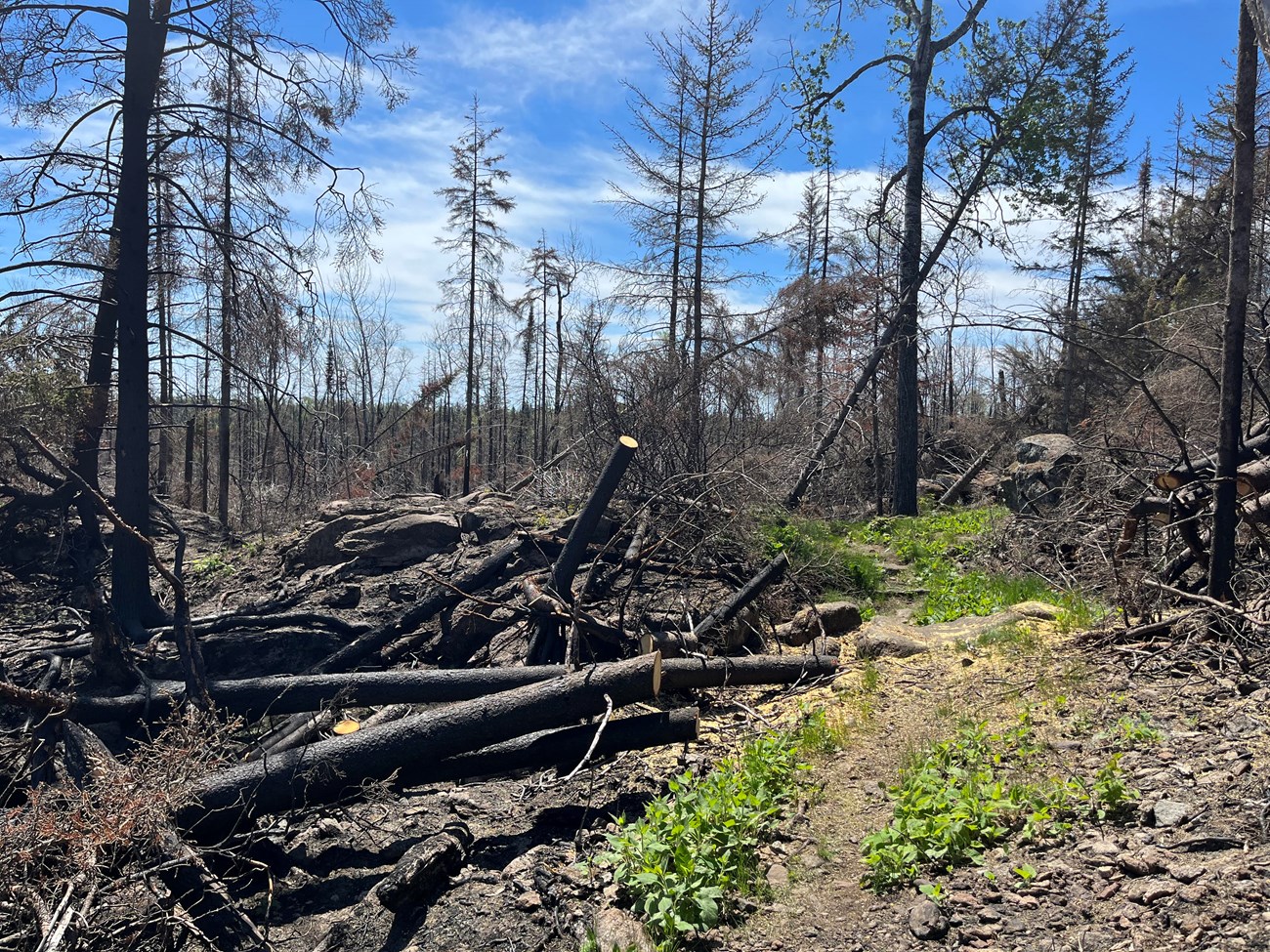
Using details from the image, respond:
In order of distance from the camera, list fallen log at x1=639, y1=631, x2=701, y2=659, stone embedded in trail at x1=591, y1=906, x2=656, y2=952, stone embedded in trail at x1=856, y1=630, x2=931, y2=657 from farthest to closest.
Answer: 1. stone embedded in trail at x1=856, y1=630, x2=931, y2=657
2. fallen log at x1=639, y1=631, x2=701, y2=659
3. stone embedded in trail at x1=591, y1=906, x2=656, y2=952

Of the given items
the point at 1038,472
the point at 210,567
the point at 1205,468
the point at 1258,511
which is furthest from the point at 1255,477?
the point at 210,567

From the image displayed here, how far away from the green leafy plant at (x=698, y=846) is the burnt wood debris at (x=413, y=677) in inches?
29.4

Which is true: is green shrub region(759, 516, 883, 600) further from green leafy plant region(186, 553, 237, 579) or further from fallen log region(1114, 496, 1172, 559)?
green leafy plant region(186, 553, 237, 579)

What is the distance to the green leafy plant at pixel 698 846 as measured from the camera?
3.54 m

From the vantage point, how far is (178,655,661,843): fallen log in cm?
452

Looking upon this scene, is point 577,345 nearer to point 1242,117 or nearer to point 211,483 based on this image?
point 1242,117

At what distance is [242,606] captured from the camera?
9594 millimetres

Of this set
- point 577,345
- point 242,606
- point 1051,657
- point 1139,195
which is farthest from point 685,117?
point 1139,195

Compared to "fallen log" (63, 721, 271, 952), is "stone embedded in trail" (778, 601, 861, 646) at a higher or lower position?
higher

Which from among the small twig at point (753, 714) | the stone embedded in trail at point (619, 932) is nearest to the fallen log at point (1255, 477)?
the small twig at point (753, 714)

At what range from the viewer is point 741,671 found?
20.9 feet

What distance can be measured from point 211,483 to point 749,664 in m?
22.6

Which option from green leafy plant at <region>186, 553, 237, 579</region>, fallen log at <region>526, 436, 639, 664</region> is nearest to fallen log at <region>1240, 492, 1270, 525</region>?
fallen log at <region>526, 436, 639, 664</region>

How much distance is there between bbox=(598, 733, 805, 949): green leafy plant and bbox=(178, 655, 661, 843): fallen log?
2.72ft
